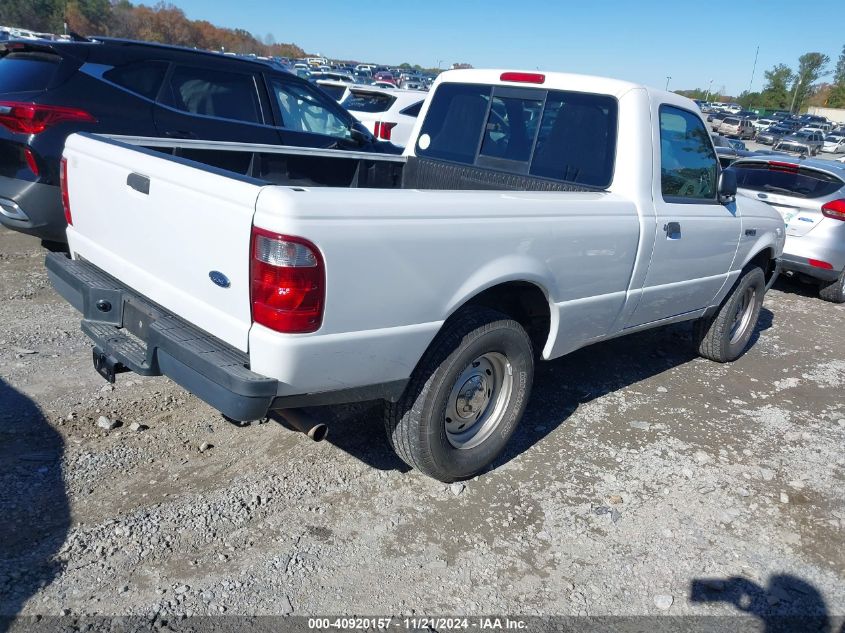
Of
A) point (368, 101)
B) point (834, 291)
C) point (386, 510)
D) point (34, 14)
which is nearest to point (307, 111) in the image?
point (368, 101)

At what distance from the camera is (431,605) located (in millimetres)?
2781

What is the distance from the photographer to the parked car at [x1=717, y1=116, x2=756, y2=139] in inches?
1742

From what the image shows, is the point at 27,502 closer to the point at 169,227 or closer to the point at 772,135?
the point at 169,227

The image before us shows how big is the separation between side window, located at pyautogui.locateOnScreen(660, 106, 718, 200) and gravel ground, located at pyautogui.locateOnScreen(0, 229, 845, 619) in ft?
5.00

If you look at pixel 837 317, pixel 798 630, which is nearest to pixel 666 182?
pixel 798 630

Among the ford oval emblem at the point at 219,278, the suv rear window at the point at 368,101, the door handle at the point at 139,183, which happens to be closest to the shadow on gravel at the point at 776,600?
the ford oval emblem at the point at 219,278

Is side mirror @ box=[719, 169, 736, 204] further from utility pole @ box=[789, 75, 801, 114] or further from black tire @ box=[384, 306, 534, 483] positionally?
utility pole @ box=[789, 75, 801, 114]

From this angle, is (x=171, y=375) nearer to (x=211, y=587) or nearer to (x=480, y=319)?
(x=211, y=587)

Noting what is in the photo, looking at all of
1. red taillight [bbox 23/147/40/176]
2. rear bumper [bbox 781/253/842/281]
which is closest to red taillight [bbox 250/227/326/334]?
red taillight [bbox 23/147/40/176]

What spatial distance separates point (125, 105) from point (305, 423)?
4333mm

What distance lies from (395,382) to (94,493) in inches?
59.8

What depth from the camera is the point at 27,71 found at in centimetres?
571

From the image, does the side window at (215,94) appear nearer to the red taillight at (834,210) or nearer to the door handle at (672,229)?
the door handle at (672,229)

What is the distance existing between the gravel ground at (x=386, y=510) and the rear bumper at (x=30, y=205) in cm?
93
